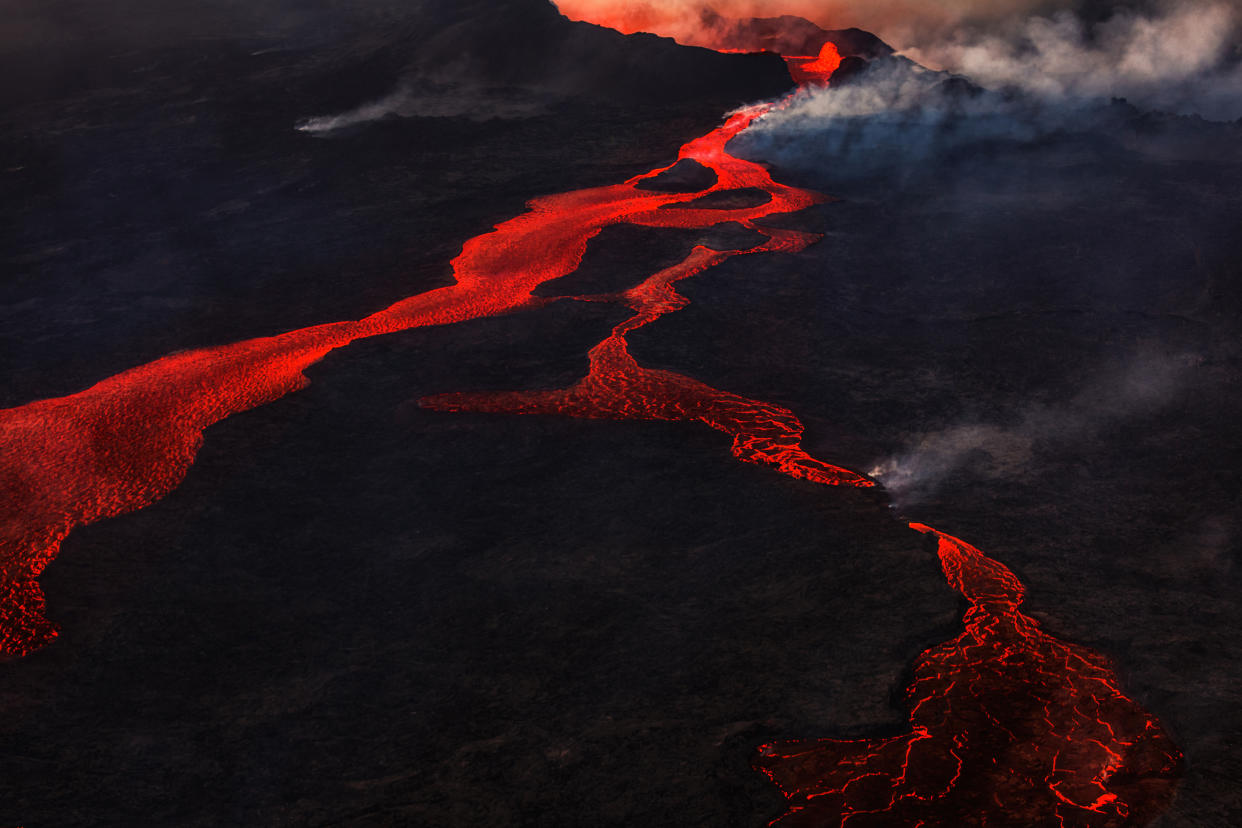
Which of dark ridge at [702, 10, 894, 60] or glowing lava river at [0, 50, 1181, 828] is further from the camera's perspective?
dark ridge at [702, 10, 894, 60]

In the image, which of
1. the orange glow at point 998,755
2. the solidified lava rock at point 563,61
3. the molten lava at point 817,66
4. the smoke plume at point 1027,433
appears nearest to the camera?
the orange glow at point 998,755

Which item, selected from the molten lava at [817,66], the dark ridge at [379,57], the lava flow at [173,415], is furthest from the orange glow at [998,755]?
the molten lava at [817,66]

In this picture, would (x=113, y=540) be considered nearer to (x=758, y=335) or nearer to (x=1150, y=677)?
(x=758, y=335)

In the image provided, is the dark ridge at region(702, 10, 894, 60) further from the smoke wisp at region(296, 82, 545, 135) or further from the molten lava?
the smoke wisp at region(296, 82, 545, 135)

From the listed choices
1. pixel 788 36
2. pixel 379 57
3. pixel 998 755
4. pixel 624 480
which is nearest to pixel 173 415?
pixel 624 480

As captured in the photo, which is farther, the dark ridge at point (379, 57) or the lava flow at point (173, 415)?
the dark ridge at point (379, 57)

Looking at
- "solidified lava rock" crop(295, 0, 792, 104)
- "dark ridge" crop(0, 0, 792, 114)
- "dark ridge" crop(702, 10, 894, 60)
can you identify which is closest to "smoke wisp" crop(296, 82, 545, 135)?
"dark ridge" crop(0, 0, 792, 114)

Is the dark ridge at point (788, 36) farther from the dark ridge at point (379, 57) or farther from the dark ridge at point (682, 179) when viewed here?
the dark ridge at point (682, 179)

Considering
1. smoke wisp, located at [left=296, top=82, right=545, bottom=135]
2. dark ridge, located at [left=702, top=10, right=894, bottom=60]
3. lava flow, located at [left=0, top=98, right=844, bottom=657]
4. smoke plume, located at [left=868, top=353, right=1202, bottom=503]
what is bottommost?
smoke plume, located at [left=868, top=353, right=1202, bottom=503]
